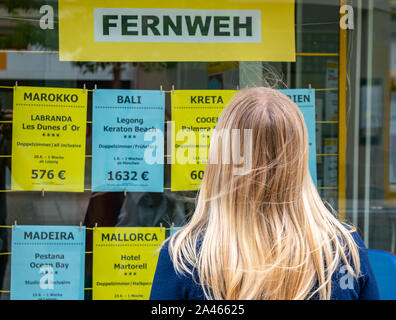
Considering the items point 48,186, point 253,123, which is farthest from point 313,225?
point 48,186

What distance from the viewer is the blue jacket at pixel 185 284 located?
1.40 meters

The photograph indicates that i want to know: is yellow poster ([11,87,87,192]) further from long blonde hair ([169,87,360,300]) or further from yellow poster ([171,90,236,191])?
long blonde hair ([169,87,360,300])

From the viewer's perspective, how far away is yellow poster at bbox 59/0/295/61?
242cm

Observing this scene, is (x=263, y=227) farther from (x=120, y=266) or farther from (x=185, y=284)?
(x=120, y=266)

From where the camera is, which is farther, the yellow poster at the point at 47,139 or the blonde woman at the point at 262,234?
the yellow poster at the point at 47,139

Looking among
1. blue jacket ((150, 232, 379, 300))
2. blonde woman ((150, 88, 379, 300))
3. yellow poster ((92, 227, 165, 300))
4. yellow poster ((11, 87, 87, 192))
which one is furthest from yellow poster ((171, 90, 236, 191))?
blue jacket ((150, 232, 379, 300))

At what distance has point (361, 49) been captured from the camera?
9.13 ft

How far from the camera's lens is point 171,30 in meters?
2.45

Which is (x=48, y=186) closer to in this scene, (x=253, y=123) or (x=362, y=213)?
(x=253, y=123)

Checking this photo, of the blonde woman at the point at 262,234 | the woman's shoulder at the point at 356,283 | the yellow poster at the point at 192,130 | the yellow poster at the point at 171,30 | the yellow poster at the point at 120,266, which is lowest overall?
the yellow poster at the point at 120,266

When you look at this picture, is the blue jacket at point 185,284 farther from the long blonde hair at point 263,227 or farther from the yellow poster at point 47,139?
the yellow poster at point 47,139

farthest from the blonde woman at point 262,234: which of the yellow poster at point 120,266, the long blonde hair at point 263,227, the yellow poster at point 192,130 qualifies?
the yellow poster at point 120,266

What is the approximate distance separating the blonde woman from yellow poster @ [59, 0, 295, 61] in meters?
1.04
